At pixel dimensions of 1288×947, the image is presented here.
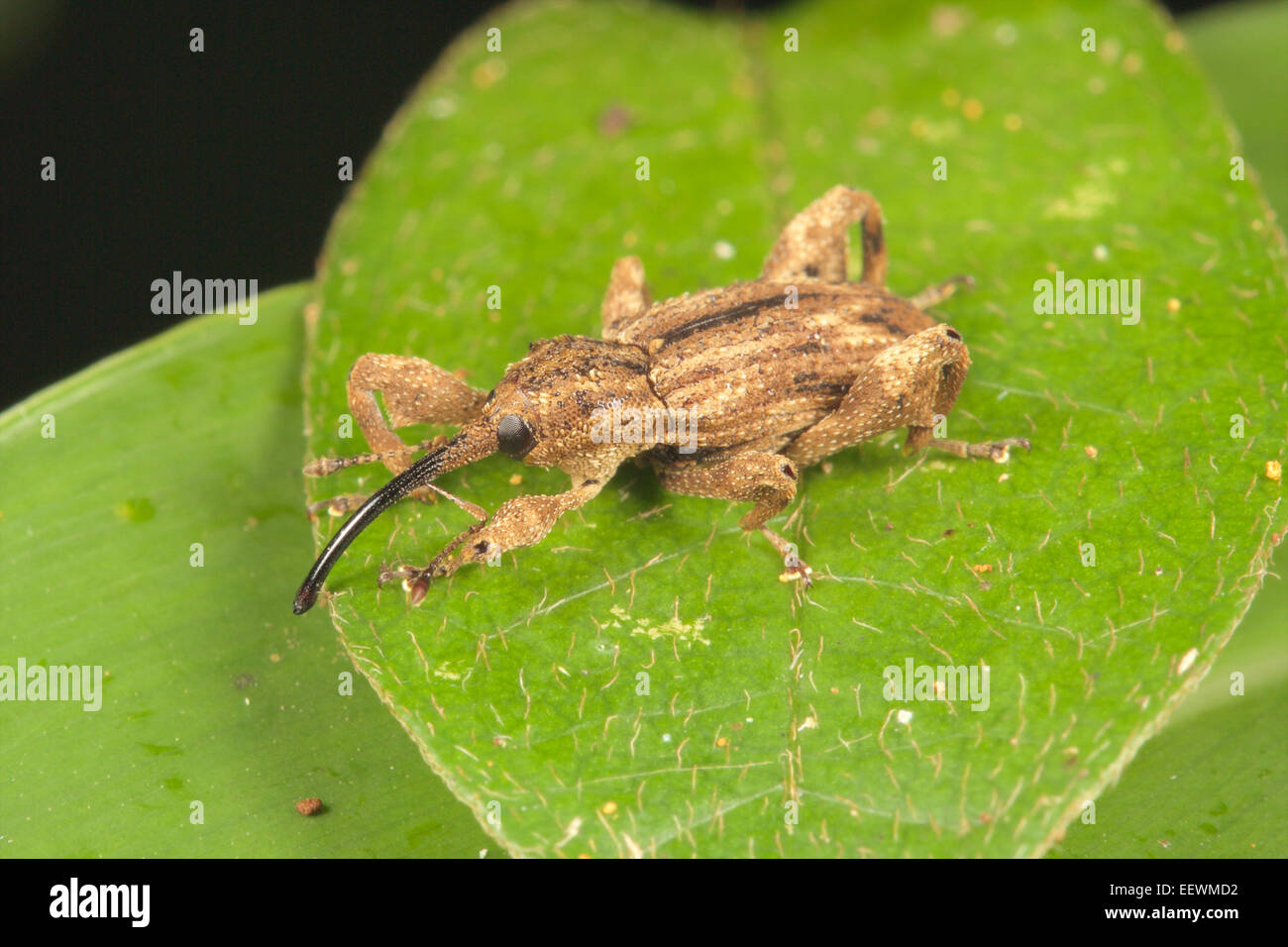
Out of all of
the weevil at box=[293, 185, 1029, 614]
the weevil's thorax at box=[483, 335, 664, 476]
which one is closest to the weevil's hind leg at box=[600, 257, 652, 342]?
the weevil at box=[293, 185, 1029, 614]

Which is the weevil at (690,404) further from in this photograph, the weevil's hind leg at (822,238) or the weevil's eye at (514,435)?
the weevil's hind leg at (822,238)

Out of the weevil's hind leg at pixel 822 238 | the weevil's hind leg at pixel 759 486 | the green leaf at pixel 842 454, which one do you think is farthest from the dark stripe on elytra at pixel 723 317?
the green leaf at pixel 842 454

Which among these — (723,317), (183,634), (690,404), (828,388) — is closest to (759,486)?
(690,404)

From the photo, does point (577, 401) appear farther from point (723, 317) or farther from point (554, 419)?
point (723, 317)

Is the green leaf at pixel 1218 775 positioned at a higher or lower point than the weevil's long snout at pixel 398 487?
lower

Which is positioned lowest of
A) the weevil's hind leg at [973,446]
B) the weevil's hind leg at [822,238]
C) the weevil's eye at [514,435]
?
the weevil's hind leg at [973,446]

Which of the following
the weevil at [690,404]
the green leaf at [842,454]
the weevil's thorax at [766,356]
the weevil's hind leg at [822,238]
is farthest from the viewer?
the weevil's hind leg at [822,238]

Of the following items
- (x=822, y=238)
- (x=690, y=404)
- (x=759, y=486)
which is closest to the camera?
(x=759, y=486)
